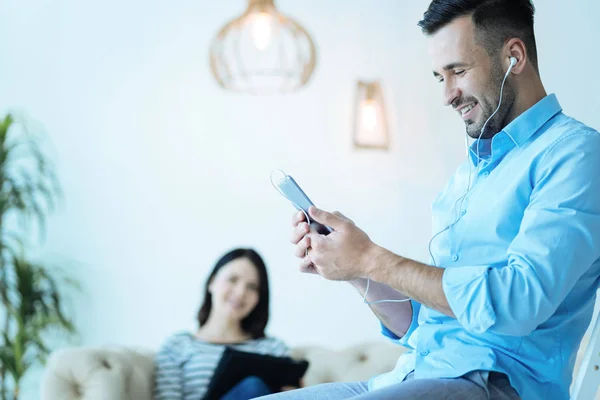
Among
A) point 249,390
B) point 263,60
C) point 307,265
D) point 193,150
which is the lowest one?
point 249,390

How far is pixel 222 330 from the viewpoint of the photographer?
10.3 ft

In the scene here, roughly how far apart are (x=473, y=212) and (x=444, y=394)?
29cm

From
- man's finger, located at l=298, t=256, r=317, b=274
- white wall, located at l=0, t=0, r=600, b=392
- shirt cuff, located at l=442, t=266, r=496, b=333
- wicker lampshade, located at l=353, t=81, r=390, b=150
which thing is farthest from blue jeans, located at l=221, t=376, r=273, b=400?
shirt cuff, located at l=442, t=266, r=496, b=333

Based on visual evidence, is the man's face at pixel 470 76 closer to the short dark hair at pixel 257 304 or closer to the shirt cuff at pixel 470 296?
the shirt cuff at pixel 470 296

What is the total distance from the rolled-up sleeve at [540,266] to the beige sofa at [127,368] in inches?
59.7

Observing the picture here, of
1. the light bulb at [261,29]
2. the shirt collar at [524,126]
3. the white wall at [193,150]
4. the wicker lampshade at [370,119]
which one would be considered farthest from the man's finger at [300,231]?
the wicker lampshade at [370,119]

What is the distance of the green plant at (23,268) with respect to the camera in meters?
3.59

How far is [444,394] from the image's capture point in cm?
118

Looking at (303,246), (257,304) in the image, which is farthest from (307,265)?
(257,304)

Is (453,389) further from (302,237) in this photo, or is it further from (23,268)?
(23,268)

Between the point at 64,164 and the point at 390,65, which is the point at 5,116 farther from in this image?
the point at 390,65

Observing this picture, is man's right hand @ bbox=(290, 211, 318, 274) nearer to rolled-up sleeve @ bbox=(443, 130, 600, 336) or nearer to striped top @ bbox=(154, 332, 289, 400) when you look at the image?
rolled-up sleeve @ bbox=(443, 130, 600, 336)

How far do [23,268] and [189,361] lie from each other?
107 cm

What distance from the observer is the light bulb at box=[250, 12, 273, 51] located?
3.07 m
